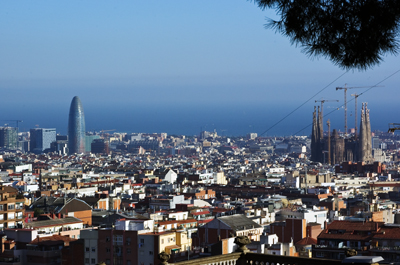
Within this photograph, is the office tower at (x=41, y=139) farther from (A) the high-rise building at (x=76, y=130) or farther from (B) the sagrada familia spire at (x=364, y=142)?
(B) the sagrada familia spire at (x=364, y=142)

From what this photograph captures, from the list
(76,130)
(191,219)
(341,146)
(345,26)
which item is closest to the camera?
(345,26)

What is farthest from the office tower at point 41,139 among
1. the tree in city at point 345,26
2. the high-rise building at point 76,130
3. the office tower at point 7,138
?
the tree in city at point 345,26

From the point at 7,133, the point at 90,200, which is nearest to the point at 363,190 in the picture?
the point at 90,200

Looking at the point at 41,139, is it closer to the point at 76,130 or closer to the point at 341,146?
the point at 76,130

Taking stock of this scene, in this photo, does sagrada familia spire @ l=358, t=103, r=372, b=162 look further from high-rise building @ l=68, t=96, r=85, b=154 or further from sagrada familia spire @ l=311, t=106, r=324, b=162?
high-rise building @ l=68, t=96, r=85, b=154

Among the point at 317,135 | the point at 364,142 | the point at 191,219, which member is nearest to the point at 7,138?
the point at 317,135

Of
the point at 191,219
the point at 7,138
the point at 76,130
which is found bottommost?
the point at 191,219

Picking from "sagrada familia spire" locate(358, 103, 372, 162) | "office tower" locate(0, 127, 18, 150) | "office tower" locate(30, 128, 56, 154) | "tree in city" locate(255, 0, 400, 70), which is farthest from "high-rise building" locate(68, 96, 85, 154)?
"tree in city" locate(255, 0, 400, 70)

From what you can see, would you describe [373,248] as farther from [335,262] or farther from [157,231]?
[335,262]
